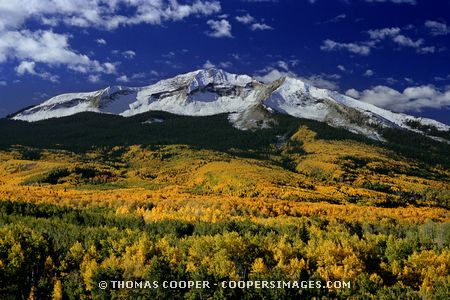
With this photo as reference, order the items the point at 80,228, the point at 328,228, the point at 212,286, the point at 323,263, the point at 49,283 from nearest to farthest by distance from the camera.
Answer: the point at 212,286, the point at 49,283, the point at 323,263, the point at 80,228, the point at 328,228

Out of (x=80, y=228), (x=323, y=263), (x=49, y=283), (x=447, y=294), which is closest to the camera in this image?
(x=447, y=294)

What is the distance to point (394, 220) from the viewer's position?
174 meters

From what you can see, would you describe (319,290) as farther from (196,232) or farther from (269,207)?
(269,207)

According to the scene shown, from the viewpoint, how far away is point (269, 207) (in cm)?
18788

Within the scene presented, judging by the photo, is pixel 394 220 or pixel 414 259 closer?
pixel 414 259

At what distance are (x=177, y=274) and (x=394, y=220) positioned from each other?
3827 inches

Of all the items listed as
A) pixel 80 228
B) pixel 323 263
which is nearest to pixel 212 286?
pixel 323 263

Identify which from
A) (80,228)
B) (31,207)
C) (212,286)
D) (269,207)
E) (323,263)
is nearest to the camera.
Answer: (212,286)

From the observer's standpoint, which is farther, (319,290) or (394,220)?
(394,220)

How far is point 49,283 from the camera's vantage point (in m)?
102

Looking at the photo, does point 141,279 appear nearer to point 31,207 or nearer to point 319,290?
point 319,290

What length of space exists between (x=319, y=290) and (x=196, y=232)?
59.0m

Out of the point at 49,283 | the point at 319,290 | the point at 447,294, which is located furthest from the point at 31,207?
the point at 447,294

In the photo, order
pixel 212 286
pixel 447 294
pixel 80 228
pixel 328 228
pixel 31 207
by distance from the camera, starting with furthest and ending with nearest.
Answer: pixel 31 207
pixel 328 228
pixel 80 228
pixel 212 286
pixel 447 294
